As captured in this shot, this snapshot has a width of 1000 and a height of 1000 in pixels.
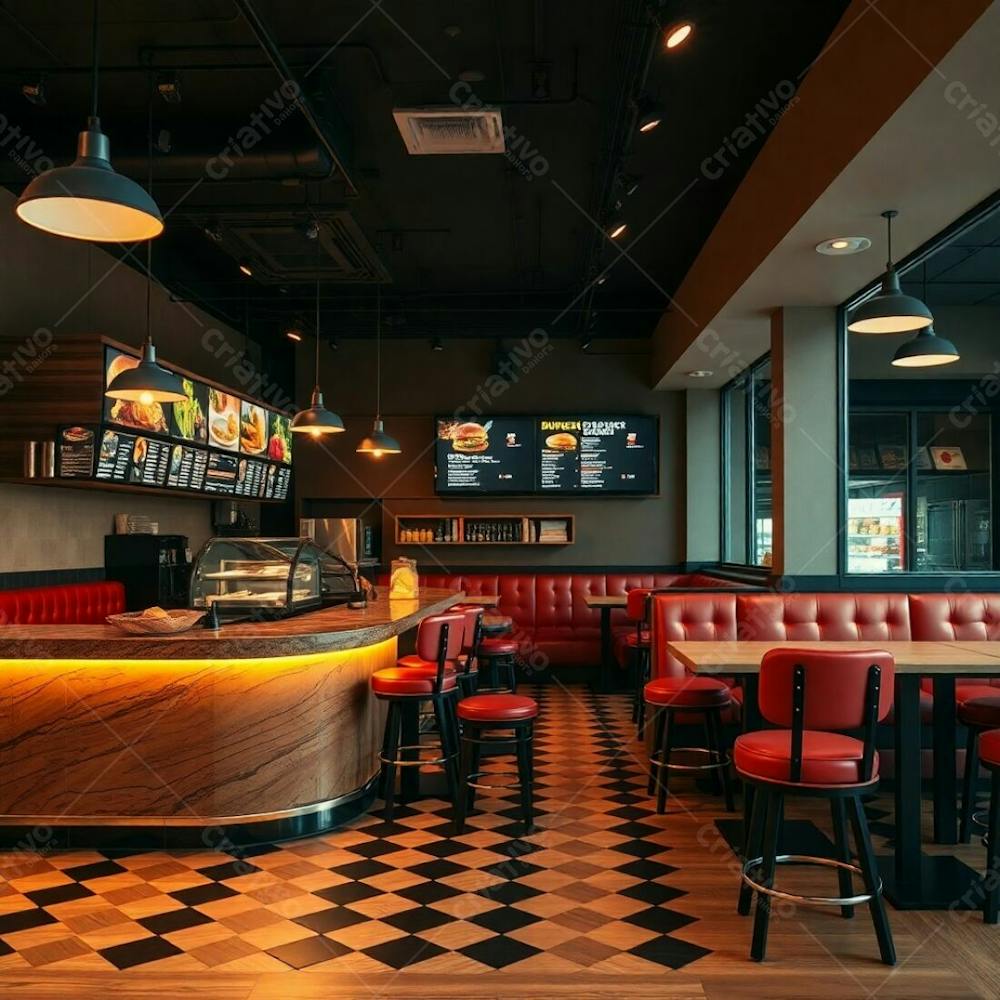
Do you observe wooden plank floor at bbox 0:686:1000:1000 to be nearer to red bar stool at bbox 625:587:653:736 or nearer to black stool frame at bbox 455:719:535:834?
black stool frame at bbox 455:719:535:834

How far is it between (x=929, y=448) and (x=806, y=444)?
4.06 metres

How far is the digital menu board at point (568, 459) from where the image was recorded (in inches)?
375

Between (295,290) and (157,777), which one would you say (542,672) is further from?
(157,777)

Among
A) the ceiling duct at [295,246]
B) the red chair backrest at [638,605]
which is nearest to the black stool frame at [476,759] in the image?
the red chair backrest at [638,605]

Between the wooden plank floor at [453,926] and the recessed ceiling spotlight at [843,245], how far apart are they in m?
2.97

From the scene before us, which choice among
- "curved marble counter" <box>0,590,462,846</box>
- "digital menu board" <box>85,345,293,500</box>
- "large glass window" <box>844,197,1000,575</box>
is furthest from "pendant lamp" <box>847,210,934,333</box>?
"large glass window" <box>844,197,1000,575</box>

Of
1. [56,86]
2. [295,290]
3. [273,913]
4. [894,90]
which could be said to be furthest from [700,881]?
[295,290]

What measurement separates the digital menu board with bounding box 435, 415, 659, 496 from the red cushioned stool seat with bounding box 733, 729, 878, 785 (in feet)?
21.0

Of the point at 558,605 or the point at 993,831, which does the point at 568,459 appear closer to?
the point at 558,605

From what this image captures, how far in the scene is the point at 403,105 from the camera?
17.5 feet

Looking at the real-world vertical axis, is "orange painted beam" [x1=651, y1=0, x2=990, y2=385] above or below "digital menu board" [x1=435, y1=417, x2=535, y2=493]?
above

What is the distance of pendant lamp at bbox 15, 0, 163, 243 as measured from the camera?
9.76 feet

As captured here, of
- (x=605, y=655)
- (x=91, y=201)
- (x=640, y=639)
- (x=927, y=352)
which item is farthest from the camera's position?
(x=605, y=655)

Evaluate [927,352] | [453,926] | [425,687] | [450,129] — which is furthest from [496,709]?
[927,352]
